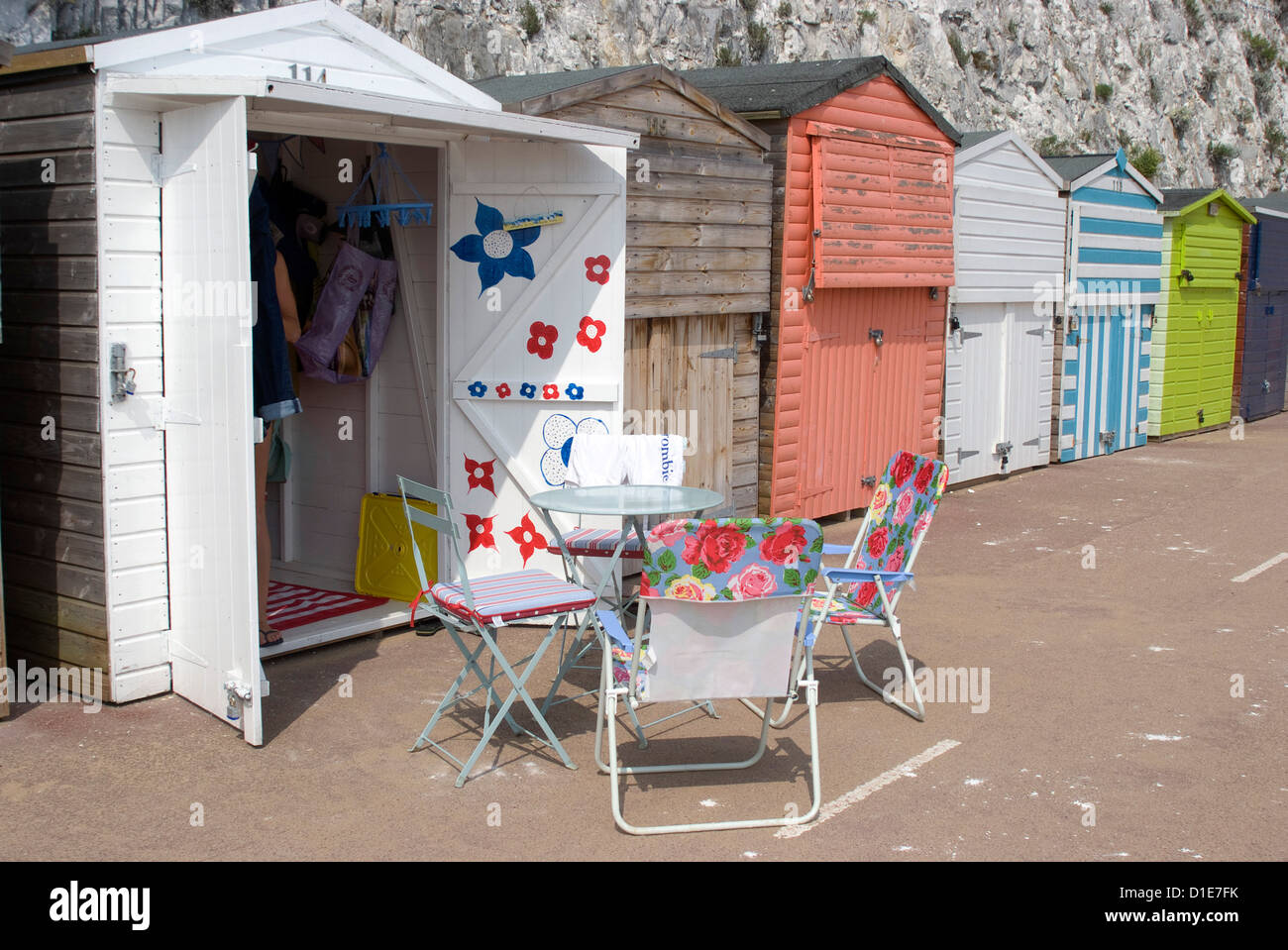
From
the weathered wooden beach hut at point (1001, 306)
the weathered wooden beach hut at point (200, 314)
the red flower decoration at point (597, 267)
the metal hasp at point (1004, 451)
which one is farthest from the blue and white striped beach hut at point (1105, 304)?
the weathered wooden beach hut at point (200, 314)

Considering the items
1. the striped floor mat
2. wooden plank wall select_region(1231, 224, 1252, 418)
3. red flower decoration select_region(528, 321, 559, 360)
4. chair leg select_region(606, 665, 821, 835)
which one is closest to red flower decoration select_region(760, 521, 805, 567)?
chair leg select_region(606, 665, 821, 835)

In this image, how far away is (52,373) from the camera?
18.3 ft

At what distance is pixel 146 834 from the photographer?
4.32 m

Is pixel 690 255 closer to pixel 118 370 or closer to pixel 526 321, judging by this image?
pixel 526 321

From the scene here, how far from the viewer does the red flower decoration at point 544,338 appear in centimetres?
686

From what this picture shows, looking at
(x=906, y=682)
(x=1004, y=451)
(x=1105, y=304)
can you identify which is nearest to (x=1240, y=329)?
(x=1105, y=304)

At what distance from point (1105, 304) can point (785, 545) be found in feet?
36.3

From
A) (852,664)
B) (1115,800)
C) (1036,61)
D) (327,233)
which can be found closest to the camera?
(1115,800)

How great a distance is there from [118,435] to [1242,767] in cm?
464

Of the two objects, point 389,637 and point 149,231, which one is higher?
point 149,231

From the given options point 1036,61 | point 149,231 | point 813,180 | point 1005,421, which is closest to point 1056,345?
point 1005,421

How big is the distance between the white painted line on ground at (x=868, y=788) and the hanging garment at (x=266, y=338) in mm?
2972

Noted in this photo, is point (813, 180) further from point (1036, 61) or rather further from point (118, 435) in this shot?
point (1036, 61)

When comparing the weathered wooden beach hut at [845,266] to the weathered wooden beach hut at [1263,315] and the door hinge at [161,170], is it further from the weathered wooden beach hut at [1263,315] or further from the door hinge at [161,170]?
the weathered wooden beach hut at [1263,315]
